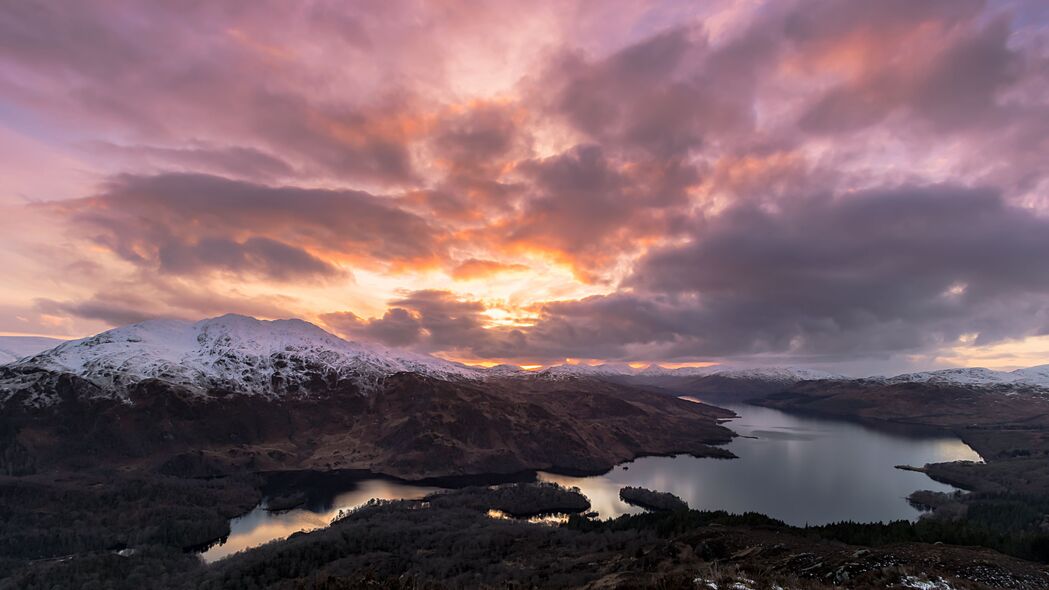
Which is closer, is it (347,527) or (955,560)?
(955,560)

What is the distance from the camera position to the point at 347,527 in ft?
632

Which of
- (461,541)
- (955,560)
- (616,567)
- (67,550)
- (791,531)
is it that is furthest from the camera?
(67,550)

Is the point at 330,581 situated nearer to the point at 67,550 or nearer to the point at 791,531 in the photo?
the point at 791,531

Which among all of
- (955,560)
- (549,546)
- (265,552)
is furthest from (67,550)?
(955,560)

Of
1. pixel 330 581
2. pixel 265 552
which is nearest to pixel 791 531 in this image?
pixel 330 581

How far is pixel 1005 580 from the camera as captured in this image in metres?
51.5

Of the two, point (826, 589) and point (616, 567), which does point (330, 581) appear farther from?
point (616, 567)

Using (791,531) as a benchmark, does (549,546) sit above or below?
below

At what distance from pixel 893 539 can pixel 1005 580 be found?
86.3 metres

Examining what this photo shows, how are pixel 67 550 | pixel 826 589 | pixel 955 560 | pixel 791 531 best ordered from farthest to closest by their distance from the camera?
pixel 67 550 < pixel 791 531 < pixel 955 560 < pixel 826 589

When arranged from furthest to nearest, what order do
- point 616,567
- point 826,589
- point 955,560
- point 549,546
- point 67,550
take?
point 67,550 < point 549,546 < point 616,567 < point 955,560 < point 826,589

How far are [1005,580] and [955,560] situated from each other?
5334 mm

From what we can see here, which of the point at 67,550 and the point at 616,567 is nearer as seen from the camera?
the point at 616,567

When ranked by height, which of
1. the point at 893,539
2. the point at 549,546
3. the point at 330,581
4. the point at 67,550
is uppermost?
the point at 330,581
